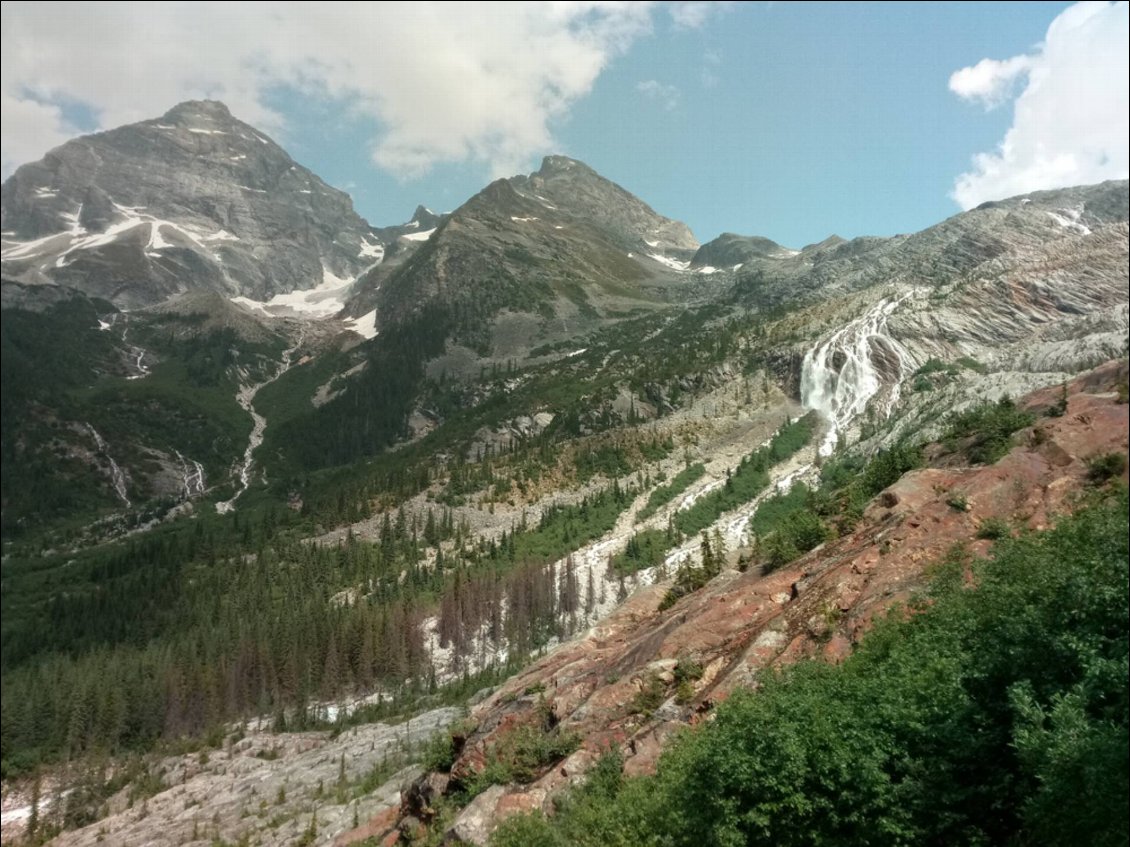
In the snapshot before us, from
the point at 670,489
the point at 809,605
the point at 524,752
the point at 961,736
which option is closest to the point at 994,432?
the point at 809,605

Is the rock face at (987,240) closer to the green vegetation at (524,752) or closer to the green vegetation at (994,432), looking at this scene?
the green vegetation at (994,432)

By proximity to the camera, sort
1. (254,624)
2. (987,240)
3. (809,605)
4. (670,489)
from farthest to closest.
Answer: (987,240) < (670,489) < (254,624) < (809,605)

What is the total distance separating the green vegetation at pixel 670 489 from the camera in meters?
113

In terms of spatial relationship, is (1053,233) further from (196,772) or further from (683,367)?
(196,772)

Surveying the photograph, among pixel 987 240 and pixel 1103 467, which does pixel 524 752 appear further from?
pixel 987 240

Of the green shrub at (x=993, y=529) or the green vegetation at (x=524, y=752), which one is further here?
the green vegetation at (x=524, y=752)

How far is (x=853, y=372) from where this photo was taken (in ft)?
436

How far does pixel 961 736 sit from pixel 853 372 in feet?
429

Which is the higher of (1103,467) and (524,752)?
(1103,467)

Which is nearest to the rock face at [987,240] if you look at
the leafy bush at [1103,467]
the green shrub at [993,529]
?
the leafy bush at [1103,467]

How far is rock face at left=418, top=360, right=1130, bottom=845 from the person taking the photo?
17.2m

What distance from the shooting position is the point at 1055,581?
11742mm

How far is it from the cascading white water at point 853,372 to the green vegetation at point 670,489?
20.3m

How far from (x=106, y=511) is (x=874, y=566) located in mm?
210340
